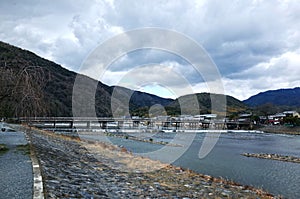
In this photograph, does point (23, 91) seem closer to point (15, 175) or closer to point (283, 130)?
point (15, 175)

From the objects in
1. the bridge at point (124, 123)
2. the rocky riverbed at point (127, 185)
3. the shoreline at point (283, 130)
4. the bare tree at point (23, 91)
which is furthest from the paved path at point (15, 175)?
the shoreline at point (283, 130)

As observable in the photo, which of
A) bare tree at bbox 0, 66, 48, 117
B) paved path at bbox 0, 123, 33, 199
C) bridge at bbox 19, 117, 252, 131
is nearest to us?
paved path at bbox 0, 123, 33, 199

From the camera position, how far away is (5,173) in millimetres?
8625

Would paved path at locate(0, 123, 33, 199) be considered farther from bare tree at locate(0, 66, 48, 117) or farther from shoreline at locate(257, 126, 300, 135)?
shoreline at locate(257, 126, 300, 135)

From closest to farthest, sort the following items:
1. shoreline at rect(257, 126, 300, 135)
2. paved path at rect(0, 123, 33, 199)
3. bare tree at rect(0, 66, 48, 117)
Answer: paved path at rect(0, 123, 33, 199), bare tree at rect(0, 66, 48, 117), shoreline at rect(257, 126, 300, 135)

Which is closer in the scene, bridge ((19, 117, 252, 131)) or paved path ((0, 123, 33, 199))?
paved path ((0, 123, 33, 199))

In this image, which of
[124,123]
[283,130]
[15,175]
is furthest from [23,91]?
[283,130]

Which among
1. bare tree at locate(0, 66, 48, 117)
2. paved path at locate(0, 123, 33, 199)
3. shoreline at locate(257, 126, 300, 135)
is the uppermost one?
bare tree at locate(0, 66, 48, 117)

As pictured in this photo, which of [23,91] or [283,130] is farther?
[283,130]

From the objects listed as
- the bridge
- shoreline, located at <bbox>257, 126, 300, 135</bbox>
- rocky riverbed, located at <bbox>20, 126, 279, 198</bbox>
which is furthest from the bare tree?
shoreline, located at <bbox>257, 126, 300, 135</bbox>

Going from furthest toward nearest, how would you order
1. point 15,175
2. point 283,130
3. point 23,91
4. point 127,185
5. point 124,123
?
point 283,130 < point 124,123 < point 23,91 < point 127,185 < point 15,175

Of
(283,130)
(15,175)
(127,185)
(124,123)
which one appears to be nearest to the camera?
(15,175)

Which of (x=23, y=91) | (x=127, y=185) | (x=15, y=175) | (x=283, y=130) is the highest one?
(x=23, y=91)

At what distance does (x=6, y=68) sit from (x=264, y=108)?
175908 millimetres
